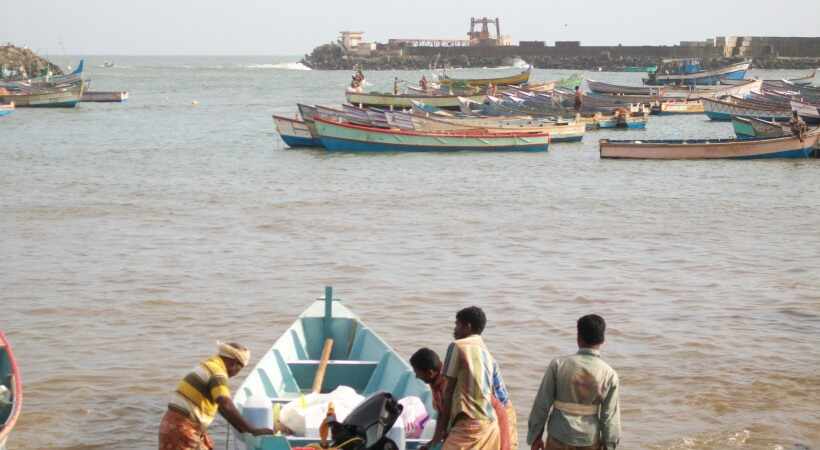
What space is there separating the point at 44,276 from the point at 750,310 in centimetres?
874

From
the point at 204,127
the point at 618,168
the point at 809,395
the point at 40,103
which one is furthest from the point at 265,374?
the point at 40,103

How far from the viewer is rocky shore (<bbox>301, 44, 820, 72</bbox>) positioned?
12056 centimetres

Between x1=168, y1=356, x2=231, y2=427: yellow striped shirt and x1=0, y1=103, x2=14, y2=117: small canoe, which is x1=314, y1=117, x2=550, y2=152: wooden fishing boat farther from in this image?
x1=168, y1=356, x2=231, y2=427: yellow striped shirt

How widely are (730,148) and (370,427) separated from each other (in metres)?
24.8

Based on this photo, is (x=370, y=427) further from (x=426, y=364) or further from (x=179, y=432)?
(x=179, y=432)

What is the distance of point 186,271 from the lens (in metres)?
15.0

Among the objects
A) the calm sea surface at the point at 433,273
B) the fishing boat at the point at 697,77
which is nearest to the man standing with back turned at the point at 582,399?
the calm sea surface at the point at 433,273

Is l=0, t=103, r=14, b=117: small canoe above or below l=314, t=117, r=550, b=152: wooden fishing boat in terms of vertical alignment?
below

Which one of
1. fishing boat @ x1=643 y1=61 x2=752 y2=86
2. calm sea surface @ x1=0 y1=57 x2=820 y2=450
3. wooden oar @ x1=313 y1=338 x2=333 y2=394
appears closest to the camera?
wooden oar @ x1=313 y1=338 x2=333 y2=394

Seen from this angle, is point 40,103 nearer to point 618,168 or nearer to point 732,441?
point 618,168

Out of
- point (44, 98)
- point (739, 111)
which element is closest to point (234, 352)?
point (739, 111)

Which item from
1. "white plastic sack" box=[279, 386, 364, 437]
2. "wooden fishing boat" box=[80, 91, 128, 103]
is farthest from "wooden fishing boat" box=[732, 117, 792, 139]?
"wooden fishing boat" box=[80, 91, 128, 103]

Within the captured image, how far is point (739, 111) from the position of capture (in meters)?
43.1

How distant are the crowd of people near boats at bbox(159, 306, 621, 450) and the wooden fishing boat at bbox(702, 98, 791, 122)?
32.5 metres
